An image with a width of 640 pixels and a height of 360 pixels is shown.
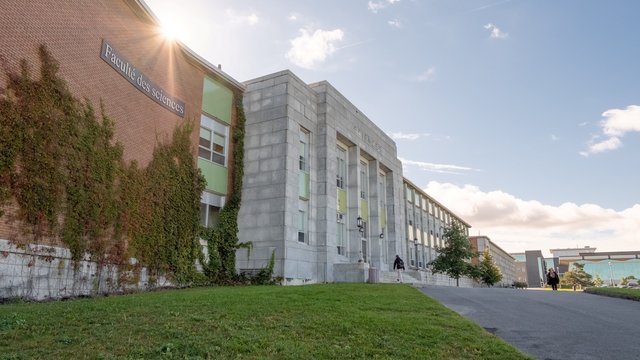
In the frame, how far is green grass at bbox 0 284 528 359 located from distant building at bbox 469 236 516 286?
1950 inches

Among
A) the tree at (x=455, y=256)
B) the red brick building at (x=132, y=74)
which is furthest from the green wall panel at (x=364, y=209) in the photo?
the tree at (x=455, y=256)

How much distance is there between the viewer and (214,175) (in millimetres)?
22578

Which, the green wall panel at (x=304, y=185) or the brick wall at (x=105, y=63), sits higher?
the brick wall at (x=105, y=63)

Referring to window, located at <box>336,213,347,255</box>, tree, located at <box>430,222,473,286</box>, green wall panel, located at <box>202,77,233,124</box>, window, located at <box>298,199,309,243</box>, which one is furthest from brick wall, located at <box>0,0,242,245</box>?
tree, located at <box>430,222,473,286</box>

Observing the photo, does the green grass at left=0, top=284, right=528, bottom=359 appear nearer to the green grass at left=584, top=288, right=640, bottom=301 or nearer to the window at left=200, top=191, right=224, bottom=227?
the window at left=200, top=191, right=224, bottom=227

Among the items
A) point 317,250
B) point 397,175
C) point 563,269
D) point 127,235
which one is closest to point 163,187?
point 127,235

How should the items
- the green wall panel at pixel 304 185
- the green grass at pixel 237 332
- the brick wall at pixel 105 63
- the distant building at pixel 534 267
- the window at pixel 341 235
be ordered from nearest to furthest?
the green grass at pixel 237 332, the brick wall at pixel 105 63, the green wall panel at pixel 304 185, the window at pixel 341 235, the distant building at pixel 534 267

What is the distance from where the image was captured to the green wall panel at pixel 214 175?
22.0 metres

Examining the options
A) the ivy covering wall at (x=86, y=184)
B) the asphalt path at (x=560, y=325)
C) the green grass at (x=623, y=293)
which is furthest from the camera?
the green grass at (x=623, y=293)

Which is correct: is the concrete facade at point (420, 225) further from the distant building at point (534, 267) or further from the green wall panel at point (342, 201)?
the distant building at point (534, 267)

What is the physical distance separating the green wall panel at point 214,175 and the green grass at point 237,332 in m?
11.3

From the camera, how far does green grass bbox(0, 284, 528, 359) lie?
23.5 ft

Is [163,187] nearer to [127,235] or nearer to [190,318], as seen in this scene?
[127,235]

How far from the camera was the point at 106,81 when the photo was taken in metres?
16.4
